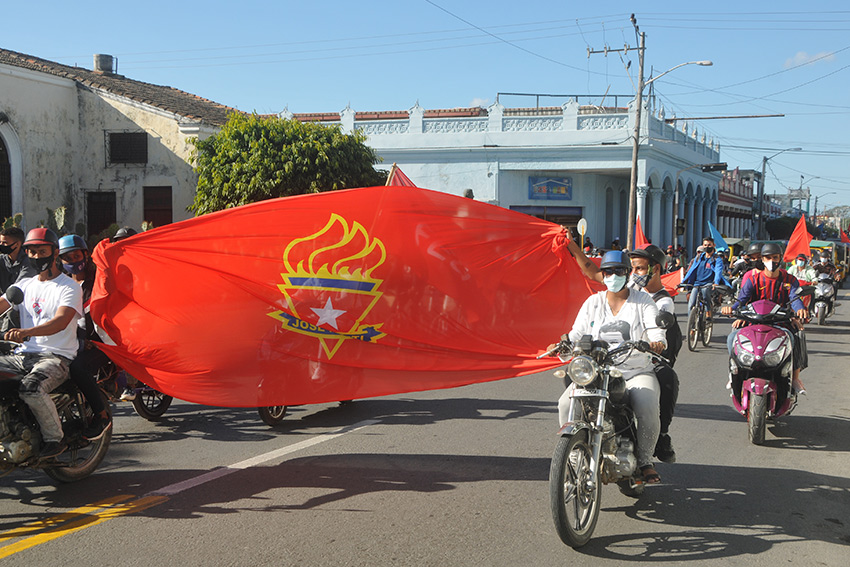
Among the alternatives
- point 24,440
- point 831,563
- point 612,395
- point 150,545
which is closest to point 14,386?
point 24,440

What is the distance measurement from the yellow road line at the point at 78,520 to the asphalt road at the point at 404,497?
0.05 feet

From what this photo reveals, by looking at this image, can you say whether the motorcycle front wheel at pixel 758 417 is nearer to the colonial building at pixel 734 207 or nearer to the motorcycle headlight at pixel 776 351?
the motorcycle headlight at pixel 776 351

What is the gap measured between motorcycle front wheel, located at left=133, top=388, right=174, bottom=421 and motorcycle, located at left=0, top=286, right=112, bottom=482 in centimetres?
161

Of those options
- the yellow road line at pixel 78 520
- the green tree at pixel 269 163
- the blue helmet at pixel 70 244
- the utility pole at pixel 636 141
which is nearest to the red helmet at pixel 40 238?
the blue helmet at pixel 70 244

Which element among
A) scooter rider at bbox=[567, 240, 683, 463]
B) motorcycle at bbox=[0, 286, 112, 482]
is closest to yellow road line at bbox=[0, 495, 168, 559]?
motorcycle at bbox=[0, 286, 112, 482]

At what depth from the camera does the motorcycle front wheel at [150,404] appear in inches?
319

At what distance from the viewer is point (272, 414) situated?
790 centimetres

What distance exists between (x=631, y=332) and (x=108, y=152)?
2399 cm

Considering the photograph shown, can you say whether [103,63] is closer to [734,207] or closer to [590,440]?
[590,440]

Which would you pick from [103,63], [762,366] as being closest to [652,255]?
[762,366]

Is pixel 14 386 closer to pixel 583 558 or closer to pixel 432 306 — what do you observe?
pixel 432 306

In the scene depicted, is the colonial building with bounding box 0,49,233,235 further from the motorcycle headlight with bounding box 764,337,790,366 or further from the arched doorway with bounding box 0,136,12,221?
the motorcycle headlight with bounding box 764,337,790,366

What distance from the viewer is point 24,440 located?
530cm

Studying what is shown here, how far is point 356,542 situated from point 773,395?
457 centimetres
